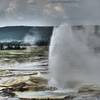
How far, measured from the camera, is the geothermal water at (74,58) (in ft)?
4.00

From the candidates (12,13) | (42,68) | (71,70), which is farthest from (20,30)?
(71,70)

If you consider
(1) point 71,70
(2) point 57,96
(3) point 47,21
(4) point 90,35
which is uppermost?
(3) point 47,21

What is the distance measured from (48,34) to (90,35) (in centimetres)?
27

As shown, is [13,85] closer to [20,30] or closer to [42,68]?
[42,68]

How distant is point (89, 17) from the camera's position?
1.25 meters

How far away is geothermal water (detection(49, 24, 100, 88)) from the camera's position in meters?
1.22

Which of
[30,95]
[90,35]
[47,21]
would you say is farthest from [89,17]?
[30,95]

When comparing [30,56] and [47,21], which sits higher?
[47,21]

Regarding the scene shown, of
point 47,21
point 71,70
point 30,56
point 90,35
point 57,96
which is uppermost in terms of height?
point 47,21

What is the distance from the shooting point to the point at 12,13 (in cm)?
127

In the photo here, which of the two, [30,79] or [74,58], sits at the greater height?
[74,58]

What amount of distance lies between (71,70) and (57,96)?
19 centimetres

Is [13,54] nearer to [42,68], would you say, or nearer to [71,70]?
[42,68]

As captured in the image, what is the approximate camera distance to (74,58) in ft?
4.01
